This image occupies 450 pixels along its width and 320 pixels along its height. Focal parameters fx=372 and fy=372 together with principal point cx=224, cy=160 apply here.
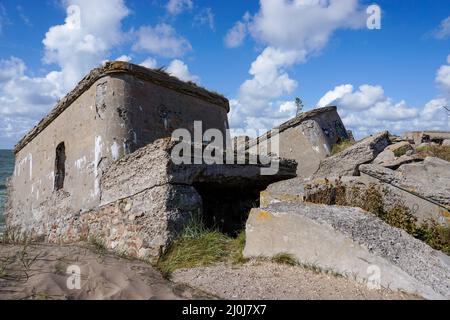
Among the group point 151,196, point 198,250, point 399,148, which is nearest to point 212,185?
point 151,196

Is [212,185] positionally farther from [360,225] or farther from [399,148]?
[399,148]

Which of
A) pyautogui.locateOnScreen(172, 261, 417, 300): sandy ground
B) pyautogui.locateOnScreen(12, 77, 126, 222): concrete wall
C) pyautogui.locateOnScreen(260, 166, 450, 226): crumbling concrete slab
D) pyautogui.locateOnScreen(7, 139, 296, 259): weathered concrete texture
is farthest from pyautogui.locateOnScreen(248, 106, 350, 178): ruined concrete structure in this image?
pyautogui.locateOnScreen(172, 261, 417, 300): sandy ground

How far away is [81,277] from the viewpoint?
3.55m

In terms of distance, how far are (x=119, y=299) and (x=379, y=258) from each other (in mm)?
2421

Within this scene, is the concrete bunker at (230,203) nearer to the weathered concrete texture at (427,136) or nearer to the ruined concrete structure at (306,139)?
the ruined concrete structure at (306,139)

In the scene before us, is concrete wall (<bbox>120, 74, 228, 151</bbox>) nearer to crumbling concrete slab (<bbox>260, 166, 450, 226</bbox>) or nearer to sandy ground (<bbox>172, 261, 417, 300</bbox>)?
crumbling concrete slab (<bbox>260, 166, 450, 226</bbox>)

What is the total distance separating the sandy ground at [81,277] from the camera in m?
3.19

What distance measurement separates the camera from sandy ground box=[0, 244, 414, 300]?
3268 mm

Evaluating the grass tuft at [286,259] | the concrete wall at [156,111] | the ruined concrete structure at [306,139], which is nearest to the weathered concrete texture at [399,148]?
the ruined concrete structure at [306,139]

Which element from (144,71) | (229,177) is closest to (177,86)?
(144,71)

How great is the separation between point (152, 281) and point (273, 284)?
124cm

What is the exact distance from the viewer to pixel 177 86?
825 centimetres

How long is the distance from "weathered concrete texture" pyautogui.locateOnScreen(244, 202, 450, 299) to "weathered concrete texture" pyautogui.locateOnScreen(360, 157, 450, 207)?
70.7 inches
